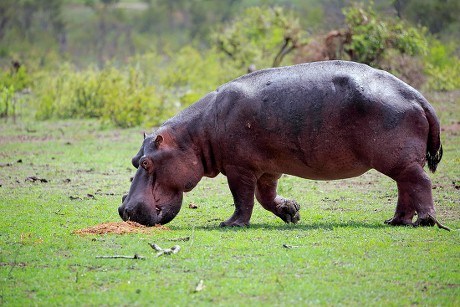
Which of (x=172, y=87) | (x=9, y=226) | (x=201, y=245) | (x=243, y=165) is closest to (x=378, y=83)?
(x=243, y=165)

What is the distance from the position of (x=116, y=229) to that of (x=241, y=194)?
4.66 ft

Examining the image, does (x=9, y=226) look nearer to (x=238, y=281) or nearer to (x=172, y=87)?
(x=238, y=281)

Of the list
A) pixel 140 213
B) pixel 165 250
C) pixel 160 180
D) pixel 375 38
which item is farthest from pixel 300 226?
pixel 375 38

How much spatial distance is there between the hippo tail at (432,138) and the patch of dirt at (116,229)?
9.34 feet

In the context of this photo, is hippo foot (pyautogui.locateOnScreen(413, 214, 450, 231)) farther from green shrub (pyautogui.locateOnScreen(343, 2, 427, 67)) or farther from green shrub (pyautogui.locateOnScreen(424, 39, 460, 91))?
green shrub (pyautogui.locateOnScreen(424, 39, 460, 91))

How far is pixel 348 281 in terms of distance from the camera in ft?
21.5

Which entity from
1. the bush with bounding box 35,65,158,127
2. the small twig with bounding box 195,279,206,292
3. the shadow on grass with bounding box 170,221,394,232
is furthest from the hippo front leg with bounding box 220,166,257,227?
the bush with bounding box 35,65,158,127

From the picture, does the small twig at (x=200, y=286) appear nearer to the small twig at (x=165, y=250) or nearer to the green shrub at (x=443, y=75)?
the small twig at (x=165, y=250)

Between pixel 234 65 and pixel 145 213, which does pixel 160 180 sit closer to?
pixel 145 213

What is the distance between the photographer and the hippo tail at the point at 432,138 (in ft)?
28.7

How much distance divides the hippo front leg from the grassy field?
15 centimetres

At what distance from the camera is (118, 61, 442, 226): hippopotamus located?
863 centimetres

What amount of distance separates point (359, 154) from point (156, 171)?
6.98ft

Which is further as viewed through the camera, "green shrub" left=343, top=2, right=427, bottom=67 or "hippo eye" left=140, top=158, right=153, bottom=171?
"green shrub" left=343, top=2, right=427, bottom=67
